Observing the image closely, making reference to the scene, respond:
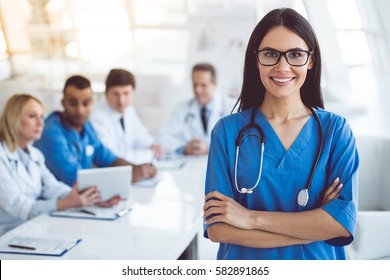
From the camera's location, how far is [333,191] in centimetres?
136

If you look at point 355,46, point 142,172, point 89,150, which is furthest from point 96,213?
point 355,46

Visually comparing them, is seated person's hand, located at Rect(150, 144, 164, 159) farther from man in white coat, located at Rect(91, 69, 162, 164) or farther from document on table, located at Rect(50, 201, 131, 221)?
document on table, located at Rect(50, 201, 131, 221)

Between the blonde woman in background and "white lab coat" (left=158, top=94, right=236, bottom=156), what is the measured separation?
1.14m

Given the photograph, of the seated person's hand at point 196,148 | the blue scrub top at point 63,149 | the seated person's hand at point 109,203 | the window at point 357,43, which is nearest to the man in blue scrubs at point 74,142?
the blue scrub top at point 63,149

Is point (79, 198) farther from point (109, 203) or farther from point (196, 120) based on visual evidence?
point (196, 120)

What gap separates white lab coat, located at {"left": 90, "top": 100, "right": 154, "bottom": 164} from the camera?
3.27 metres

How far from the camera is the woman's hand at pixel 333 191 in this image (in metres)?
1.36

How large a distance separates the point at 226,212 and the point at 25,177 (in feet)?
4.40

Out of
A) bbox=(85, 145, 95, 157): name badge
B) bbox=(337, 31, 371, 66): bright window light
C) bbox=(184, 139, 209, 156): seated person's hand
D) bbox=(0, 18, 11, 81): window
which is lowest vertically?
bbox=(184, 139, 209, 156): seated person's hand

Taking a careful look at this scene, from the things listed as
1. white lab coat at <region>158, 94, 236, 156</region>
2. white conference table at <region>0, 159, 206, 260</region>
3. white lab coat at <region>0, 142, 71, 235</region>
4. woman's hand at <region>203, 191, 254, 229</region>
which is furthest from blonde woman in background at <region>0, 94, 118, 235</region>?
white lab coat at <region>158, 94, 236, 156</region>

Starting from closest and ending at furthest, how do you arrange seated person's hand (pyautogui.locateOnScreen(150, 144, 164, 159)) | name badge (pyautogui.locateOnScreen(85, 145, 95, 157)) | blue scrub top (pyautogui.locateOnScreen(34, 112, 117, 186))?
1. blue scrub top (pyautogui.locateOnScreen(34, 112, 117, 186))
2. name badge (pyautogui.locateOnScreen(85, 145, 95, 157))
3. seated person's hand (pyautogui.locateOnScreen(150, 144, 164, 159))

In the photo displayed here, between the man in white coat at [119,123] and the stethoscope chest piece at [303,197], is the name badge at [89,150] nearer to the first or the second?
the man in white coat at [119,123]
